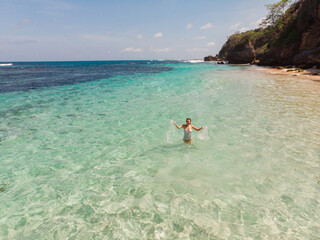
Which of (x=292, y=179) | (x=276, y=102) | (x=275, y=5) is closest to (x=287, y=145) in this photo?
(x=292, y=179)

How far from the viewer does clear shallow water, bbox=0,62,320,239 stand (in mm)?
4199

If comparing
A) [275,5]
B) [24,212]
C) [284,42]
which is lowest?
[24,212]

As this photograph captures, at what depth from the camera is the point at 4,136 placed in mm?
9367

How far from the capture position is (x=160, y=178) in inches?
233

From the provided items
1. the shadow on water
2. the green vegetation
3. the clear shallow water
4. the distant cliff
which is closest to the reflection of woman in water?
the clear shallow water

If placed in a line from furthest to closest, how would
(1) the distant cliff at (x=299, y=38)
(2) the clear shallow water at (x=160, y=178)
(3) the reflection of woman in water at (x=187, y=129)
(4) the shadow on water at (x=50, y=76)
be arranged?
(1) the distant cliff at (x=299, y=38) < (4) the shadow on water at (x=50, y=76) < (3) the reflection of woman in water at (x=187, y=129) < (2) the clear shallow water at (x=160, y=178)

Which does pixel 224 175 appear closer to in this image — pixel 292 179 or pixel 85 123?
pixel 292 179

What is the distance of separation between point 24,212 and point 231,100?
1504 centimetres

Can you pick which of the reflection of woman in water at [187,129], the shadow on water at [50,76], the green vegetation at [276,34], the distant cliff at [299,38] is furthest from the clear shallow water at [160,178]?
the green vegetation at [276,34]

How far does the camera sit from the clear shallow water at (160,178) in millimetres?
4199

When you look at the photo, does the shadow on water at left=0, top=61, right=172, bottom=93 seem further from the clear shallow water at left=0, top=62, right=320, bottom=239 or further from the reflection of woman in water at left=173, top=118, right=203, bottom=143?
the reflection of woman in water at left=173, top=118, right=203, bottom=143

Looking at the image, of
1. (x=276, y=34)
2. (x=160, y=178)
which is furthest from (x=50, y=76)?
(x=276, y=34)

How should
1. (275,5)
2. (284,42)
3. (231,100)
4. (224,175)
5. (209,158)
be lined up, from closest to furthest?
(224,175)
(209,158)
(231,100)
(284,42)
(275,5)

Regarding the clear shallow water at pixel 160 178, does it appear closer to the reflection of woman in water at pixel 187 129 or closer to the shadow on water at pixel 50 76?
the reflection of woman in water at pixel 187 129
